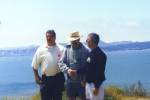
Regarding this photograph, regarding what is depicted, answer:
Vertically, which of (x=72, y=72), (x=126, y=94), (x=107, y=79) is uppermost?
(x=72, y=72)

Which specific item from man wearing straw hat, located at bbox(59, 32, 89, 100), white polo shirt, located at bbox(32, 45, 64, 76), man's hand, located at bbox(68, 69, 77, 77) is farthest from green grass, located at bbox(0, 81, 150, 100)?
man's hand, located at bbox(68, 69, 77, 77)

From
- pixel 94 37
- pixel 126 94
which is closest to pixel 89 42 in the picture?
pixel 94 37

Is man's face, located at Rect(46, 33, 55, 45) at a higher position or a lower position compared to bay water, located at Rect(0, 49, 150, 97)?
higher

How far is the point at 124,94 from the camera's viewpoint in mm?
16406

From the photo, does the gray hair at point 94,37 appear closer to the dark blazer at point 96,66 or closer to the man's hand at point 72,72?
the dark blazer at point 96,66

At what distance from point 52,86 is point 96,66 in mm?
1254

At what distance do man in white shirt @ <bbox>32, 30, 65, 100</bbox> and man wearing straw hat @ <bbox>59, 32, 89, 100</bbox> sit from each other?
0.22 metres

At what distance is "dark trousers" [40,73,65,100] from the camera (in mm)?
10531

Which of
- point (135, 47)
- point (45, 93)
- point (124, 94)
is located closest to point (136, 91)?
point (124, 94)

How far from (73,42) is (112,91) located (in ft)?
20.5

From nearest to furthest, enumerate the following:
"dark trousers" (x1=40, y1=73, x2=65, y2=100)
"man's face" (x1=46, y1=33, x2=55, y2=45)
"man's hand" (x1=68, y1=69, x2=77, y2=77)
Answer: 1. "man's hand" (x1=68, y1=69, x2=77, y2=77)
2. "man's face" (x1=46, y1=33, x2=55, y2=45)
3. "dark trousers" (x1=40, y1=73, x2=65, y2=100)

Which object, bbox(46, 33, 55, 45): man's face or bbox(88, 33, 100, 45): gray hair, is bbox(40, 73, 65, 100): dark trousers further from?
bbox(88, 33, 100, 45): gray hair

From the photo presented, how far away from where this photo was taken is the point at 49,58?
10.4 metres

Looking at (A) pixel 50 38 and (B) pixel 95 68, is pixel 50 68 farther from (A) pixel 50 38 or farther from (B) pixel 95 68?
(B) pixel 95 68
